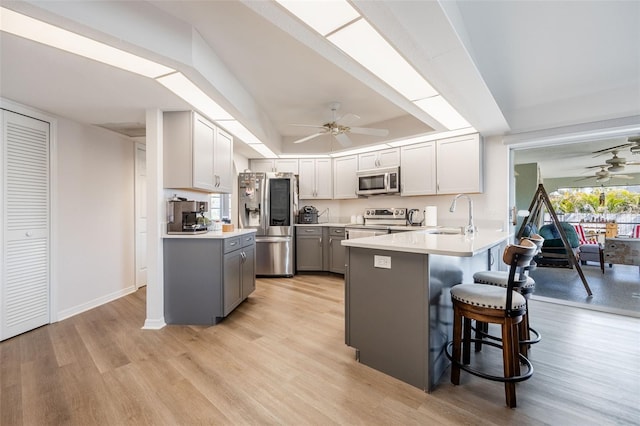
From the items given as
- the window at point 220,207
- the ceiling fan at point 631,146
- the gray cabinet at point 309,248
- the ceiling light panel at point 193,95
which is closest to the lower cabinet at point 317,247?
the gray cabinet at point 309,248

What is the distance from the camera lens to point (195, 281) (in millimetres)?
2814

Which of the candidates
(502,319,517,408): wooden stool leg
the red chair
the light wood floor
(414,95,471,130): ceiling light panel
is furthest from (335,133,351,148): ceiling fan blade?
the red chair

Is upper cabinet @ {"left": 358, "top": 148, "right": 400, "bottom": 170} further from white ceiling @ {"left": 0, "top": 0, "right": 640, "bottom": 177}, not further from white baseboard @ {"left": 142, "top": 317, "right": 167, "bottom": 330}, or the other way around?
white baseboard @ {"left": 142, "top": 317, "right": 167, "bottom": 330}

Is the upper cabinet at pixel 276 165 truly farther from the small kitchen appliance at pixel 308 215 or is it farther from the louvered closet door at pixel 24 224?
the louvered closet door at pixel 24 224

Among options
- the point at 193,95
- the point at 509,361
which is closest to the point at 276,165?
the point at 193,95

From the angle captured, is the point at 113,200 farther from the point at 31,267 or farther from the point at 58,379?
the point at 58,379

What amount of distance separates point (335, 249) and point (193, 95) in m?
3.29

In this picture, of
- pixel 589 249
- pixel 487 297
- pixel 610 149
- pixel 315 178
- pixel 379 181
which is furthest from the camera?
pixel 315 178

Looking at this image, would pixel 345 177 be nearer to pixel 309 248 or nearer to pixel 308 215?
pixel 308 215

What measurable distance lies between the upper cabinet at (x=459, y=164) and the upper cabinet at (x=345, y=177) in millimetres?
1484

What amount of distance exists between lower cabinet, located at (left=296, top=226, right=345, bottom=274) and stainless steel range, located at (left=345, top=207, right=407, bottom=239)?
0.34m

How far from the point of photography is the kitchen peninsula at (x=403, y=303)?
5.68 feet

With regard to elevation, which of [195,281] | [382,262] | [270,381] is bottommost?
[270,381]

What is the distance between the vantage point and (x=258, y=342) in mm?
2420
